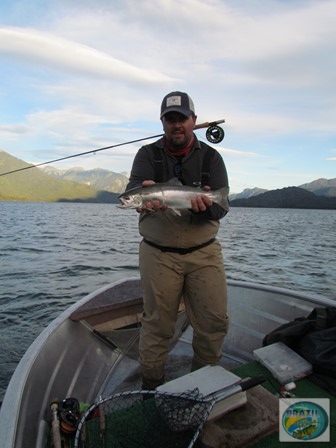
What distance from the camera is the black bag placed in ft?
13.4

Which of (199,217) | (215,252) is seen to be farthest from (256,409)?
(199,217)

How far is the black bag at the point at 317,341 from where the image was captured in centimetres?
408

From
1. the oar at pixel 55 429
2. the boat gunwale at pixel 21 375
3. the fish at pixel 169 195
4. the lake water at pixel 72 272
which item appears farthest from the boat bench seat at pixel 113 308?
the fish at pixel 169 195

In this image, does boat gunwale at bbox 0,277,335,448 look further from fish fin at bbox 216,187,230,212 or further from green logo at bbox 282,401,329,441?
fish fin at bbox 216,187,230,212

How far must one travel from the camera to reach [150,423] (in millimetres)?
3445

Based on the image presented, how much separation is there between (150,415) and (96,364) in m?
2.58

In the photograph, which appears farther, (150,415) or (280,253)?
(280,253)

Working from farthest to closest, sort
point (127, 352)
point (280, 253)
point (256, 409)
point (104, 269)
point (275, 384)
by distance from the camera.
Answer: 1. point (280, 253)
2. point (104, 269)
3. point (127, 352)
4. point (275, 384)
5. point (256, 409)

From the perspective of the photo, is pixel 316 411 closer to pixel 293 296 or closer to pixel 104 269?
pixel 293 296

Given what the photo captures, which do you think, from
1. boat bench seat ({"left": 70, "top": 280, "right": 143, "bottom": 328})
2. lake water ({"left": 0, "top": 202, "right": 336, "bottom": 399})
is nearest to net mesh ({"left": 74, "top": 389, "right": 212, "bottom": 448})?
boat bench seat ({"left": 70, "top": 280, "right": 143, "bottom": 328})

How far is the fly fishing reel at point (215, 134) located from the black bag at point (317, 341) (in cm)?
419

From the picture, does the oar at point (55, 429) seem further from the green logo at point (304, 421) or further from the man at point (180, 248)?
the green logo at point (304, 421)

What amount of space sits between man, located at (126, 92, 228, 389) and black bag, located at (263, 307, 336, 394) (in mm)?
992

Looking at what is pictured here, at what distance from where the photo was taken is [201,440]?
10.3ft
